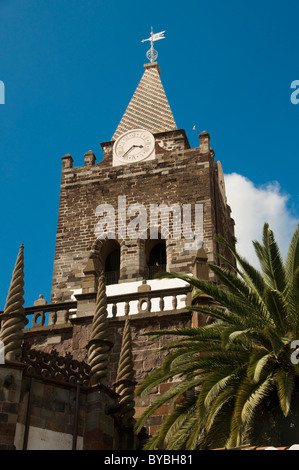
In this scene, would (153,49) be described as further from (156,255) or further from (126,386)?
(126,386)

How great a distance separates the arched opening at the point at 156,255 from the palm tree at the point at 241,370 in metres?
13.4

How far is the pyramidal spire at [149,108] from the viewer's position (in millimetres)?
37531

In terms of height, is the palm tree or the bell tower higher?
the bell tower

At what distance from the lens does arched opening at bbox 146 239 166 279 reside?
1298 inches

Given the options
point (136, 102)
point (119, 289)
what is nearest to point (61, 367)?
point (119, 289)

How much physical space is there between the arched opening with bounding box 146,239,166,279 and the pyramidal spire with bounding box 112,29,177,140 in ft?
18.3

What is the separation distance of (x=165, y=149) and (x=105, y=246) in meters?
4.76

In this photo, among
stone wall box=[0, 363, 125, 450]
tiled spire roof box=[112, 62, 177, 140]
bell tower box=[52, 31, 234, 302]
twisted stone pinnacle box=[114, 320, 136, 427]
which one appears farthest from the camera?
tiled spire roof box=[112, 62, 177, 140]

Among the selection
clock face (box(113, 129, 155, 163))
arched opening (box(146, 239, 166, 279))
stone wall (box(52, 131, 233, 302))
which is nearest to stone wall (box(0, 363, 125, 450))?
stone wall (box(52, 131, 233, 302))

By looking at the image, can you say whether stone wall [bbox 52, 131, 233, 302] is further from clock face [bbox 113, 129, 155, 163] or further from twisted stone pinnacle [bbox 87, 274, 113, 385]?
twisted stone pinnacle [bbox 87, 274, 113, 385]

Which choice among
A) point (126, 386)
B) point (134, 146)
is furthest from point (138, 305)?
point (134, 146)

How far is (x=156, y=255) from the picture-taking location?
33.5m
